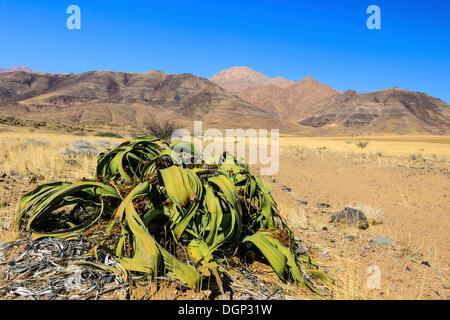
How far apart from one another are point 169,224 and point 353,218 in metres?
2.62

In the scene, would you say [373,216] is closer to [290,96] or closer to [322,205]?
[322,205]

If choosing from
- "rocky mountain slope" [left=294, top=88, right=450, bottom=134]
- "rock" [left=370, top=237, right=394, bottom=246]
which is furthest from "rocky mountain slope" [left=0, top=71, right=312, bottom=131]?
"rock" [left=370, top=237, right=394, bottom=246]

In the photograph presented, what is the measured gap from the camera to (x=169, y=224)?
1.86 m

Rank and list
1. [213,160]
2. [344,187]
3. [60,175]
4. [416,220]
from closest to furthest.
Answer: [213,160] < [416,220] < [60,175] < [344,187]

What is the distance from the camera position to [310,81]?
169 metres

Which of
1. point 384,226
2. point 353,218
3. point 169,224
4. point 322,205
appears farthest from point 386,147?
point 169,224

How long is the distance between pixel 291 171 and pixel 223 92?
92997 mm

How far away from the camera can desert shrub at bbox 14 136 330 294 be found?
4.99ft

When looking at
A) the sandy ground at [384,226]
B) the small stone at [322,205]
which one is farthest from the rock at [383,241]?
the small stone at [322,205]

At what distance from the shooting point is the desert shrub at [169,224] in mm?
1522

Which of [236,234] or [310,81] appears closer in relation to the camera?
[236,234]

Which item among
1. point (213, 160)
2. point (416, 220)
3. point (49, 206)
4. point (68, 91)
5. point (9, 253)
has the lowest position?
point (416, 220)
